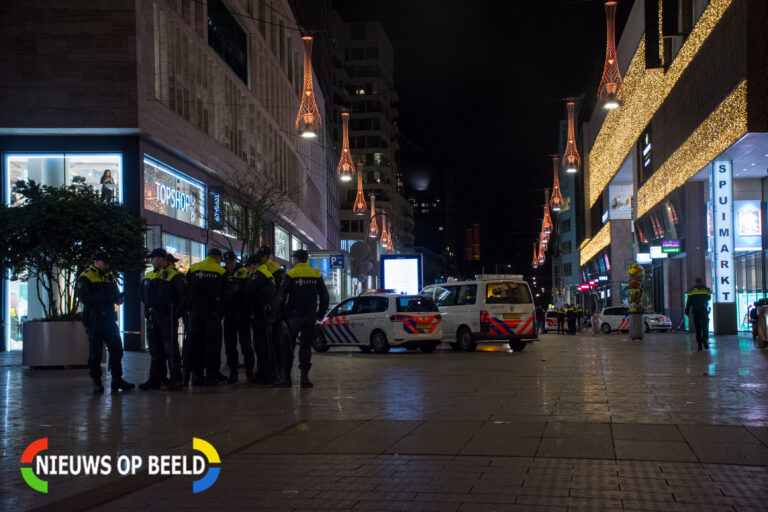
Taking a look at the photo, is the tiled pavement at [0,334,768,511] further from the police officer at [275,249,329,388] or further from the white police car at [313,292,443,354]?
the white police car at [313,292,443,354]

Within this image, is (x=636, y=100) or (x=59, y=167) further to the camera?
(x=636, y=100)

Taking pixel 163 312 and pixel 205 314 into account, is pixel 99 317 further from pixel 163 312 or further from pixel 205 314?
pixel 205 314

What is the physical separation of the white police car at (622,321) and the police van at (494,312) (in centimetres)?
2035

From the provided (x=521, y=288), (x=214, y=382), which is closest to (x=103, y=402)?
(x=214, y=382)

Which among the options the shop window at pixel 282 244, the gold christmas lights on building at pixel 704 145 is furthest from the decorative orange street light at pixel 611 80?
the shop window at pixel 282 244

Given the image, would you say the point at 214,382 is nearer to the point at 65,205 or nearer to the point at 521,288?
the point at 65,205

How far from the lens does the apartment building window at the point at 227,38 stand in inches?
1404

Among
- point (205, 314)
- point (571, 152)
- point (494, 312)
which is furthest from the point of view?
point (571, 152)

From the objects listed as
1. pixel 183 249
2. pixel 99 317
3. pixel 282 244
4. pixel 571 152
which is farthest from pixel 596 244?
pixel 99 317

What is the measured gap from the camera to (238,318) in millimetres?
13922

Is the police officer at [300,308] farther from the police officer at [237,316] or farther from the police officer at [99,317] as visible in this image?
the police officer at [99,317]

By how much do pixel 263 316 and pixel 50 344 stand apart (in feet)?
23.3

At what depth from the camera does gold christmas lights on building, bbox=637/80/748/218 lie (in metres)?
28.0

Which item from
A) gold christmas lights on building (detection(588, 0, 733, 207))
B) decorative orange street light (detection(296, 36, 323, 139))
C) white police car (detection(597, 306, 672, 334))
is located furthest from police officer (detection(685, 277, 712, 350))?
white police car (detection(597, 306, 672, 334))
